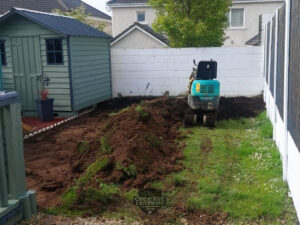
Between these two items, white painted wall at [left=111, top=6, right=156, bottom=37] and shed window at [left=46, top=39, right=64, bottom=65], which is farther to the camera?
white painted wall at [left=111, top=6, right=156, bottom=37]

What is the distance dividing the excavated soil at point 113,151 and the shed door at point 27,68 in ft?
5.76

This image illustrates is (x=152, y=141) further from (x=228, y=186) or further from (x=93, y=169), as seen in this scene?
(x=228, y=186)

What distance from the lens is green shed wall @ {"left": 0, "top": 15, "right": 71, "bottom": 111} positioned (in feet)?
34.4

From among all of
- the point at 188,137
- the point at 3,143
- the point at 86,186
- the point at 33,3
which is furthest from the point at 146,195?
the point at 33,3

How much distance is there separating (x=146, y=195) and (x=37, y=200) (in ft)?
4.70

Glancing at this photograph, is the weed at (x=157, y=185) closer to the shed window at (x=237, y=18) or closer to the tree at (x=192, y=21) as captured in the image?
the tree at (x=192, y=21)

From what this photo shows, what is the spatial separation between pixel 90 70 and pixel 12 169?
7926mm

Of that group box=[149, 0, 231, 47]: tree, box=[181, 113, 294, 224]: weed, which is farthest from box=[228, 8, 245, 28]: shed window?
box=[181, 113, 294, 224]: weed

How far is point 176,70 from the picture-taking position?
13.6m

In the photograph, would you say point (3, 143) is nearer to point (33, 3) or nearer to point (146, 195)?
point (146, 195)

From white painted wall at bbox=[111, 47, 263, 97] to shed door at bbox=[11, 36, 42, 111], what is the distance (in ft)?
12.2

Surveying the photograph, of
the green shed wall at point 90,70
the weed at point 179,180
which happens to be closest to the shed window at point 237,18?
the green shed wall at point 90,70

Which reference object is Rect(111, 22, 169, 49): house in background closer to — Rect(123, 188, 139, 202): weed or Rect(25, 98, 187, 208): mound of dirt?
Rect(25, 98, 187, 208): mound of dirt

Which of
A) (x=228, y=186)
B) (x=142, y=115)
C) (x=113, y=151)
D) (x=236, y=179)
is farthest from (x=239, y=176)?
(x=142, y=115)
